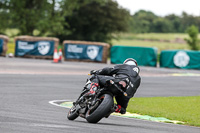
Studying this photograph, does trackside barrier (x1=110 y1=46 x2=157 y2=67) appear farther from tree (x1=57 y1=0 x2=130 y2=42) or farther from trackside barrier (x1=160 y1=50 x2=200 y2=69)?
tree (x1=57 y1=0 x2=130 y2=42)

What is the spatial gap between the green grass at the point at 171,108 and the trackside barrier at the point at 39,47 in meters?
20.0

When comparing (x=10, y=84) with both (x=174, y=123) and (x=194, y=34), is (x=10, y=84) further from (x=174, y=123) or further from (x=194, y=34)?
(x=194, y=34)

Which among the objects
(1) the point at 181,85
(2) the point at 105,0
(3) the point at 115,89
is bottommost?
(1) the point at 181,85

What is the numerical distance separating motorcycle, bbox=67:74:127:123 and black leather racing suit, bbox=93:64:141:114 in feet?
0.67

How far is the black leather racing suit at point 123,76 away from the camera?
935 cm

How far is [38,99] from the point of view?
14125 millimetres

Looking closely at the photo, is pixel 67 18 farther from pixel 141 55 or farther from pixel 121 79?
pixel 121 79

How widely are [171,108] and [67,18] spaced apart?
58.3m

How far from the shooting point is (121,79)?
924 centimetres

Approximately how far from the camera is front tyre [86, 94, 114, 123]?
28.6 feet

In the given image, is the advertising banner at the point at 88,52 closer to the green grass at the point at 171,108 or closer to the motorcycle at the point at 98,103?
the green grass at the point at 171,108

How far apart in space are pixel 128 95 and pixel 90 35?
60.9m

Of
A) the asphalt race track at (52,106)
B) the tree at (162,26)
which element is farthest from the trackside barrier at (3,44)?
the tree at (162,26)

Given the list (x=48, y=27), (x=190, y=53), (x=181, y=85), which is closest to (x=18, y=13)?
(x=48, y=27)
